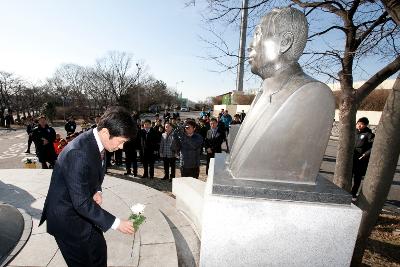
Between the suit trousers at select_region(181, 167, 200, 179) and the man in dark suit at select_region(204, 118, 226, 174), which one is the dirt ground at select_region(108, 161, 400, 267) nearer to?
the suit trousers at select_region(181, 167, 200, 179)

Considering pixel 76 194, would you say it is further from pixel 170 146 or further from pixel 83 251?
pixel 170 146

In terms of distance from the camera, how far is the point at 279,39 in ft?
7.55

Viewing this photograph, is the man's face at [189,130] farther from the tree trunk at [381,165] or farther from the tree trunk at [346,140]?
the tree trunk at [381,165]

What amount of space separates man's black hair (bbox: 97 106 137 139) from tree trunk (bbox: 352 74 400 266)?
137 inches

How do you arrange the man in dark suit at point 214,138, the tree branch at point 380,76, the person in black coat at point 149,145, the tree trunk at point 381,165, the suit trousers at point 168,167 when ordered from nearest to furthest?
the tree trunk at point 381,165 < the tree branch at point 380,76 < the suit trousers at point 168,167 < the person in black coat at point 149,145 < the man in dark suit at point 214,138

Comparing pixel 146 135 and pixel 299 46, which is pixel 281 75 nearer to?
pixel 299 46

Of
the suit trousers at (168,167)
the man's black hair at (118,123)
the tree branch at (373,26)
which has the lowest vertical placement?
the suit trousers at (168,167)

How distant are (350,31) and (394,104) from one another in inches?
89.6

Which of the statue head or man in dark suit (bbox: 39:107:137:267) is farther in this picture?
the statue head

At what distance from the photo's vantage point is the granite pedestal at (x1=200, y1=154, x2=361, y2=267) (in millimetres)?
2018

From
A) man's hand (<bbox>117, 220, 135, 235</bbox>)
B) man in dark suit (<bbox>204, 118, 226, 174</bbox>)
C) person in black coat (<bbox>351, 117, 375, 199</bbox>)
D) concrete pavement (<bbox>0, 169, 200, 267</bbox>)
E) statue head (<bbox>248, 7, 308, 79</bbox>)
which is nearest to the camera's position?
man's hand (<bbox>117, 220, 135, 235</bbox>)

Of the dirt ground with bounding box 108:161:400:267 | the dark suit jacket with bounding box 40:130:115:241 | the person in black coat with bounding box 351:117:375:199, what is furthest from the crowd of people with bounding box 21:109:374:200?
the dark suit jacket with bounding box 40:130:115:241

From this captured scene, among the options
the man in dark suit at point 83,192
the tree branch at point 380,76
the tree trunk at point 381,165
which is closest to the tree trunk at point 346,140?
the tree branch at point 380,76

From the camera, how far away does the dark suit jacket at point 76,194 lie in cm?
194
